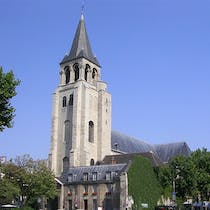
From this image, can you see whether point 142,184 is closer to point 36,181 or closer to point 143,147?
point 36,181

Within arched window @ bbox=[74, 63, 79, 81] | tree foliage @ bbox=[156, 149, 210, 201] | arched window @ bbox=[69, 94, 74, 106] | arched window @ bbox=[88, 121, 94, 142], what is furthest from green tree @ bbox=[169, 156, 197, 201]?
arched window @ bbox=[74, 63, 79, 81]

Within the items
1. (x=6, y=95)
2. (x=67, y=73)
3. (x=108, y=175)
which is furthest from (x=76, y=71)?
(x=6, y=95)

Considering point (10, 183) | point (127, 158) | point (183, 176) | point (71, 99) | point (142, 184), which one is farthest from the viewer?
point (71, 99)

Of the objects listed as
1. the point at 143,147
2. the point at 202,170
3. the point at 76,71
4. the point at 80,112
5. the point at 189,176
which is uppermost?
the point at 76,71

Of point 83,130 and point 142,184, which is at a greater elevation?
point 83,130

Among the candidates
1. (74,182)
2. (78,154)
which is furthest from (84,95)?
(74,182)

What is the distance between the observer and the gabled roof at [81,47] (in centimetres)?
8125

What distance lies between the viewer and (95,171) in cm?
6147

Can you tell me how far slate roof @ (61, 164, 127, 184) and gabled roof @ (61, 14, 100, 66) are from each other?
25058mm

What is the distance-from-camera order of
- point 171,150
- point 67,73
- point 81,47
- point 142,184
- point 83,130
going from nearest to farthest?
point 142,184, point 83,130, point 81,47, point 67,73, point 171,150

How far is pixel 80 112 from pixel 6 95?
4476cm

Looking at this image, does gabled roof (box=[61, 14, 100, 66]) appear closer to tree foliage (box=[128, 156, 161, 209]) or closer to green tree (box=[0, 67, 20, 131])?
tree foliage (box=[128, 156, 161, 209])

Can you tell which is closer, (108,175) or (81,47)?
(108,175)

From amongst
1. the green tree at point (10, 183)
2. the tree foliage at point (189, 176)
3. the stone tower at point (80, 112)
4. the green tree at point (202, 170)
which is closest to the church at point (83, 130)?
the stone tower at point (80, 112)
